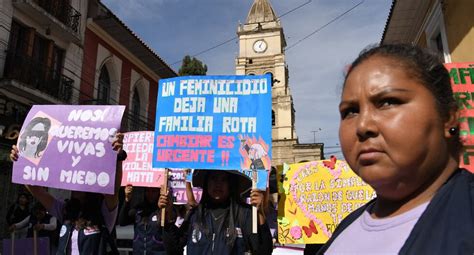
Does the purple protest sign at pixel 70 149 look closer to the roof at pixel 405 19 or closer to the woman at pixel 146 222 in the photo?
the woman at pixel 146 222

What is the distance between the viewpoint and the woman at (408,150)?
0.89 m

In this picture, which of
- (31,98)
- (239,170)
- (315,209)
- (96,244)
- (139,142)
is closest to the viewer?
(96,244)

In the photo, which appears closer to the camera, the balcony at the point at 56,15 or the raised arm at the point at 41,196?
the raised arm at the point at 41,196

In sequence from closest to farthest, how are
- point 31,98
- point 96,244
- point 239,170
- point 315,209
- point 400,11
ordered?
1. point 96,244
2. point 239,170
3. point 315,209
4. point 400,11
5. point 31,98

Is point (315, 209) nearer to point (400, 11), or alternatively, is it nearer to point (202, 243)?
point (202, 243)

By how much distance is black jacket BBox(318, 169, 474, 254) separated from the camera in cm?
82

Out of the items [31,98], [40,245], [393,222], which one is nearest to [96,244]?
[40,245]

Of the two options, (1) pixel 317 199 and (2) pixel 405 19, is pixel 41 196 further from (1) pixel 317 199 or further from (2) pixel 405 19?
(2) pixel 405 19

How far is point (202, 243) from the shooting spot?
2.78 meters

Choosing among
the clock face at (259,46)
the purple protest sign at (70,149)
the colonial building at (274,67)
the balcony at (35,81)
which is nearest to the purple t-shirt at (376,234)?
the purple protest sign at (70,149)

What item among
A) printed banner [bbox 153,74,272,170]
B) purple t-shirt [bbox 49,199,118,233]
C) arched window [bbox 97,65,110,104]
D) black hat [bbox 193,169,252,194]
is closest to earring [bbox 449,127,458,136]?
black hat [bbox 193,169,252,194]

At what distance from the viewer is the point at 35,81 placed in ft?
38.4

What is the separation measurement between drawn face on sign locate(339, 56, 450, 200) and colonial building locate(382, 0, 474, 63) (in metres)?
4.81

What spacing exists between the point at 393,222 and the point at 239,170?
247 centimetres
